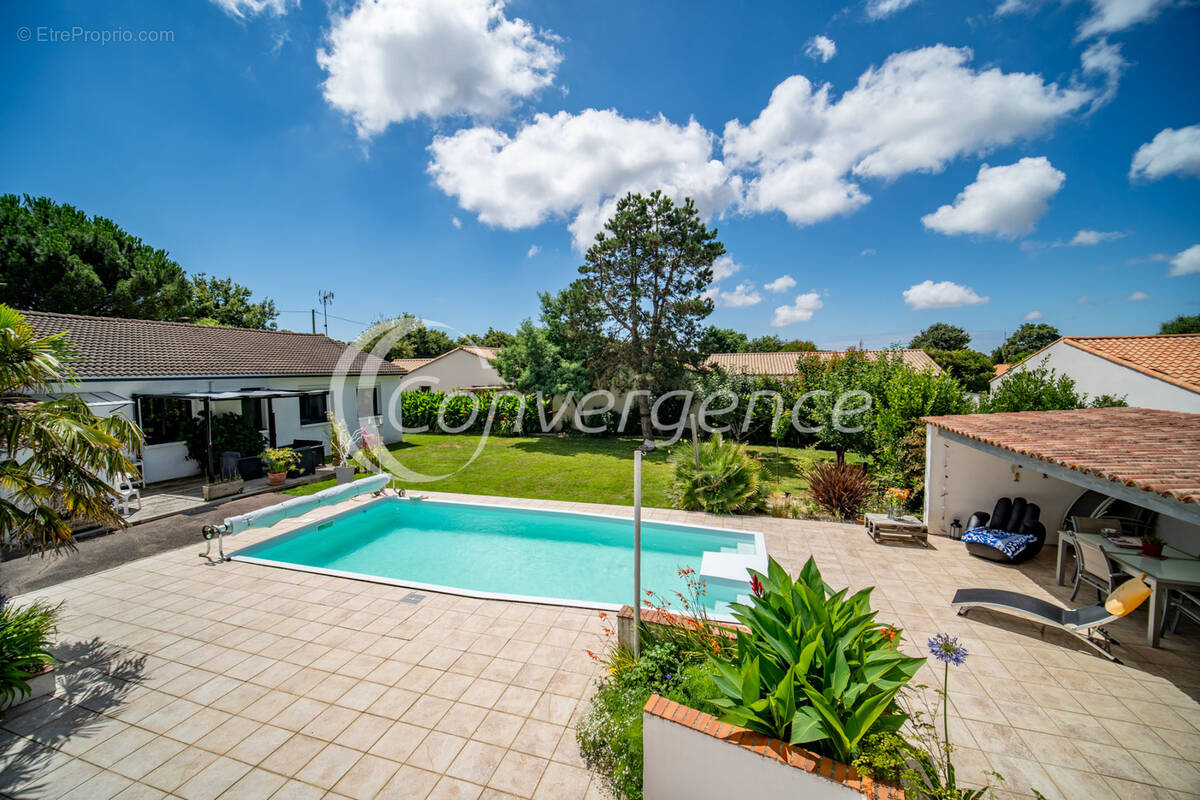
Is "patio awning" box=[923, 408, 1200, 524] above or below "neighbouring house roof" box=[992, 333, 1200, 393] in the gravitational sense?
below

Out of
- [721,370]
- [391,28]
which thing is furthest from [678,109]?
[721,370]

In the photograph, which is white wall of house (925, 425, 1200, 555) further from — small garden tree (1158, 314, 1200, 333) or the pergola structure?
small garden tree (1158, 314, 1200, 333)

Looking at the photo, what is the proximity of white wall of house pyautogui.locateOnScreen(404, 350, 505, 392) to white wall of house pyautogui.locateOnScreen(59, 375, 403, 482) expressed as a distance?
1003 centimetres

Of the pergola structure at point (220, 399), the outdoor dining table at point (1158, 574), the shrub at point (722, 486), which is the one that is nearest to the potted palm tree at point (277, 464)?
the pergola structure at point (220, 399)

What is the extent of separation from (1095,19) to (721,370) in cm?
1474

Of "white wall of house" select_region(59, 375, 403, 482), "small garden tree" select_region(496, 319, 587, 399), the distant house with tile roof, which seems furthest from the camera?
the distant house with tile roof

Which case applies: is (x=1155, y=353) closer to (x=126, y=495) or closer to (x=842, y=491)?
(x=842, y=491)

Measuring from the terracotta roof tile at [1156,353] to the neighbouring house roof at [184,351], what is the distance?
2467 cm

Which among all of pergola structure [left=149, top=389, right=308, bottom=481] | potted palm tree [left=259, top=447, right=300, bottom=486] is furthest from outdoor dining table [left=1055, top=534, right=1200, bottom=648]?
pergola structure [left=149, top=389, right=308, bottom=481]

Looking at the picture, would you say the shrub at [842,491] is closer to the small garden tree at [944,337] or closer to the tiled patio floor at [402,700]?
the tiled patio floor at [402,700]

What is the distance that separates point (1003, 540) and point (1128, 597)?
2956 millimetres

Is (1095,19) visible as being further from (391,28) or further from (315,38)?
(315,38)

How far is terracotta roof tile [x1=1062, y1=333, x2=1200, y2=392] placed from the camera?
10133mm
